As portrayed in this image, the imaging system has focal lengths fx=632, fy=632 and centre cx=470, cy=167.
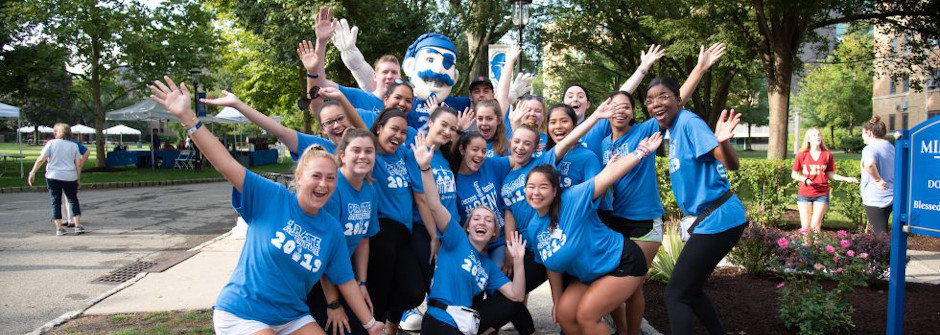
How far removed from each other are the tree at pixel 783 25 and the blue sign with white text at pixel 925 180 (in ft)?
35.7

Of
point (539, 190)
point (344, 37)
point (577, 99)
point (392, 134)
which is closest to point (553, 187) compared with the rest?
point (539, 190)

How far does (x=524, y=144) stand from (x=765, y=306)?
271 centimetres

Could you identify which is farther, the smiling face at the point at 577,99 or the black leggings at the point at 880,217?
the black leggings at the point at 880,217

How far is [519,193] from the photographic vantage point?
4.02 meters

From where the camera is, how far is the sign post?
377cm

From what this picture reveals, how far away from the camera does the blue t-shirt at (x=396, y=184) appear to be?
3.77 m

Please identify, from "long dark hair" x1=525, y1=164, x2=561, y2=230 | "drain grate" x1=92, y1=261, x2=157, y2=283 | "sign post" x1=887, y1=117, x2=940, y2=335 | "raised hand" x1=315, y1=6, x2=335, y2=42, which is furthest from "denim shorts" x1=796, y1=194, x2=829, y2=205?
"drain grate" x1=92, y1=261, x2=157, y2=283

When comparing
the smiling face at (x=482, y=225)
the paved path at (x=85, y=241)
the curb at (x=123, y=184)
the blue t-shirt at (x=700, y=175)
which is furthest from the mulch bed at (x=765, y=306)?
the curb at (x=123, y=184)

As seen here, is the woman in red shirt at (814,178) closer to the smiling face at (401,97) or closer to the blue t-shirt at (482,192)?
the blue t-shirt at (482,192)

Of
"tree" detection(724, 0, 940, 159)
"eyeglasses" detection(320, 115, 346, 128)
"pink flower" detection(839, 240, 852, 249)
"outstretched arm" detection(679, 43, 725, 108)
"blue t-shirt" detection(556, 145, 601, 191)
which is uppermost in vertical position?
"tree" detection(724, 0, 940, 159)

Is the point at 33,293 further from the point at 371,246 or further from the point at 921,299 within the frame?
the point at 921,299

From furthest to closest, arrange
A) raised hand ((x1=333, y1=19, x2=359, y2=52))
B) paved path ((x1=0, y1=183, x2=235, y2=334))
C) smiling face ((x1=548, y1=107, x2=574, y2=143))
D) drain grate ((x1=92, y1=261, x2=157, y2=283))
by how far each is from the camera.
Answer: drain grate ((x1=92, y1=261, x2=157, y2=283))
paved path ((x1=0, y1=183, x2=235, y2=334))
raised hand ((x1=333, y1=19, x2=359, y2=52))
smiling face ((x1=548, y1=107, x2=574, y2=143))

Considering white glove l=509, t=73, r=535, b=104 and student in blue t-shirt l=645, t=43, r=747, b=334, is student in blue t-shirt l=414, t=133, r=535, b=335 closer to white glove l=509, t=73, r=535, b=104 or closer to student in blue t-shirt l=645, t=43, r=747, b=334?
student in blue t-shirt l=645, t=43, r=747, b=334

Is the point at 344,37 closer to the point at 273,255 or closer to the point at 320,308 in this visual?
the point at 320,308
